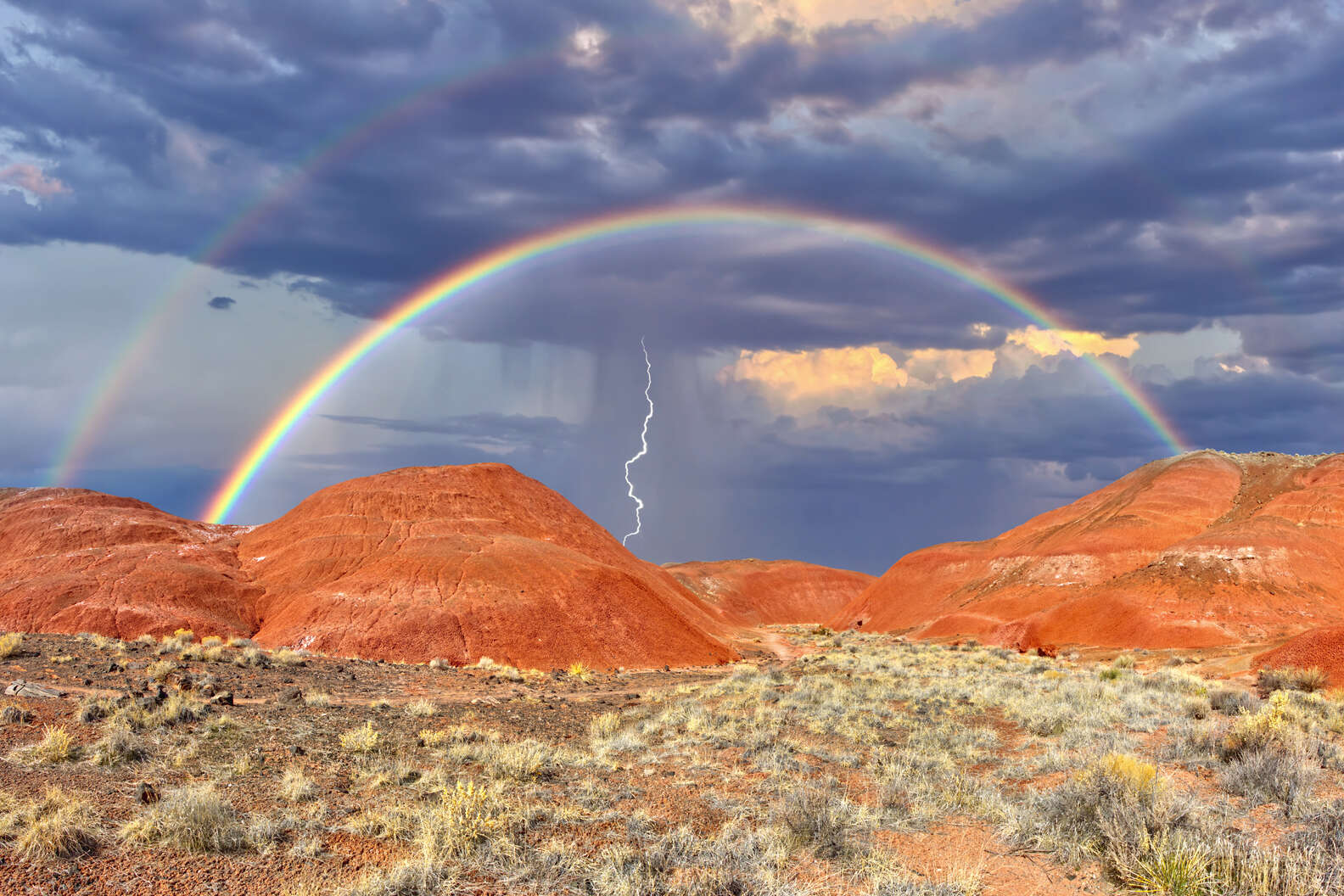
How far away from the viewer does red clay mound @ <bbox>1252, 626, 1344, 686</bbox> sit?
29.3 metres

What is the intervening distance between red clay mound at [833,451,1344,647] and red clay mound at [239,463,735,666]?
100 feet

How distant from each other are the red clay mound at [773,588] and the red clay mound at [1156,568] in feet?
51.5

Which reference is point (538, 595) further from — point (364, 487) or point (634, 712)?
point (634, 712)

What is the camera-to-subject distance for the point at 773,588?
5098 inches

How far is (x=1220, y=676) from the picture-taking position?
108ft

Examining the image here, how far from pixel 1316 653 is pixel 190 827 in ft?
121

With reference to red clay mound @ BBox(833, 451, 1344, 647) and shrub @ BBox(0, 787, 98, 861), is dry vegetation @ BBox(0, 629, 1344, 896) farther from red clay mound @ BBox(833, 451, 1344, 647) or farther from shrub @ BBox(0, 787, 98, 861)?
red clay mound @ BBox(833, 451, 1344, 647)

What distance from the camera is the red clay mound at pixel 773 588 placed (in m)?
122

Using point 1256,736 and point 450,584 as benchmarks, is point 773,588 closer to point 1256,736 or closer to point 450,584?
point 450,584

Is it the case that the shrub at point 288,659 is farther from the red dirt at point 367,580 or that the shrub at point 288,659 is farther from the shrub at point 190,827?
the shrub at point 190,827

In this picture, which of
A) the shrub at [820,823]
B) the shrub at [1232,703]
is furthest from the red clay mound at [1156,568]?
the shrub at [820,823]

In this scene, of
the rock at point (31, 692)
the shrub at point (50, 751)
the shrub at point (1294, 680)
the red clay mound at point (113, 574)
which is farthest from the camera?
the red clay mound at point (113, 574)

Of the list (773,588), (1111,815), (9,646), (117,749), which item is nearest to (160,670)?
(9,646)

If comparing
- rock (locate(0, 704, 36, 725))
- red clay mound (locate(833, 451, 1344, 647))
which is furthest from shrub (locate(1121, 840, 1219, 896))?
red clay mound (locate(833, 451, 1344, 647))
